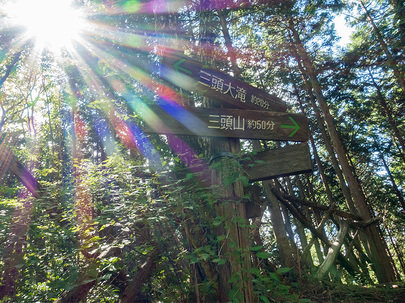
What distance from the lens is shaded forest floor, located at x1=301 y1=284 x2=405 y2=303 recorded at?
372 centimetres

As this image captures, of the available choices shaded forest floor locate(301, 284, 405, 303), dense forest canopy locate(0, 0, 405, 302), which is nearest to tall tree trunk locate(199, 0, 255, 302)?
dense forest canopy locate(0, 0, 405, 302)

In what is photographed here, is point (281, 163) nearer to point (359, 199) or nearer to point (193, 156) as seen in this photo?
point (193, 156)

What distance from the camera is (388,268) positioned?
26.4 ft

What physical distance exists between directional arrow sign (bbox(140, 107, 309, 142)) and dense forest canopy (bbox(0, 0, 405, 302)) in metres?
0.02

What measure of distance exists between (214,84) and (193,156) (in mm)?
1430

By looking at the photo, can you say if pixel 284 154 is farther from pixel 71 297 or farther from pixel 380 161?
pixel 380 161

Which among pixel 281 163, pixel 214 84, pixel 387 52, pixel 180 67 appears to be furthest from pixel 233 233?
pixel 387 52

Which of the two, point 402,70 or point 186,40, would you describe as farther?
point 402,70

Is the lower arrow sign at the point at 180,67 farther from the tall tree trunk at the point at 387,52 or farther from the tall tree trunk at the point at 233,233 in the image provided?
the tall tree trunk at the point at 387,52

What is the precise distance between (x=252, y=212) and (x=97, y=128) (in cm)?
1287

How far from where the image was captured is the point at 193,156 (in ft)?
13.9

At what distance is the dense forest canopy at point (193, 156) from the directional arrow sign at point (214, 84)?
18mm

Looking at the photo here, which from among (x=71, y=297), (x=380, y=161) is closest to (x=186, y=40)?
(x=71, y=297)

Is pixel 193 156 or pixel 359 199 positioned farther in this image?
pixel 359 199
